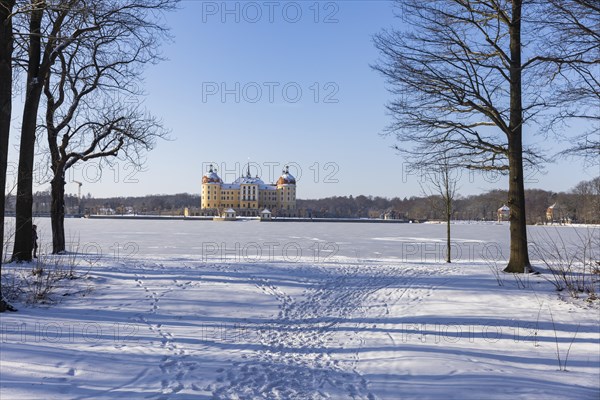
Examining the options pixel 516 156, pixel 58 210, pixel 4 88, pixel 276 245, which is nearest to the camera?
pixel 4 88

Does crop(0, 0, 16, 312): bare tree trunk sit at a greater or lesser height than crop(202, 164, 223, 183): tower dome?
lesser

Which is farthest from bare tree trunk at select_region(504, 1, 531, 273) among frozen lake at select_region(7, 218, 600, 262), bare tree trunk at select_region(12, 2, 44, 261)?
bare tree trunk at select_region(12, 2, 44, 261)

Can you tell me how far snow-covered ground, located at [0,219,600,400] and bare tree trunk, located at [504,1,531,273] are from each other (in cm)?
110

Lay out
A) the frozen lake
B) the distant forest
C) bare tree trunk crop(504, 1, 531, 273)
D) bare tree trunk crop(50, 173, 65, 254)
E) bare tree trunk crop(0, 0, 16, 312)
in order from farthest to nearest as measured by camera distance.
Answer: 1. the distant forest
2. the frozen lake
3. bare tree trunk crop(50, 173, 65, 254)
4. bare tree trunk crop(504, 1, 531, 273)
5. bare tree trunk crop(0, 0, 16, 312)

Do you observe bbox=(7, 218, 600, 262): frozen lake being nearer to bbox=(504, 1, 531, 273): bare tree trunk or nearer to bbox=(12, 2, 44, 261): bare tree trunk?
bbox=(12, 2, 44, 261): bare tree trunk

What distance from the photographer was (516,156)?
12.3m

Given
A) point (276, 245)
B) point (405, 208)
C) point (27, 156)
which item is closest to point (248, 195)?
point (405, 208)

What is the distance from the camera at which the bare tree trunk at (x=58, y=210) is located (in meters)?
16.0

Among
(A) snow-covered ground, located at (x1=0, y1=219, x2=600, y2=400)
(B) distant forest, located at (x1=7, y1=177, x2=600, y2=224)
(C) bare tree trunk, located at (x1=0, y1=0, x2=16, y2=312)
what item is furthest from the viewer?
(B) distant forest, located at (x1=7, y1=177, x2=600, y2=224)

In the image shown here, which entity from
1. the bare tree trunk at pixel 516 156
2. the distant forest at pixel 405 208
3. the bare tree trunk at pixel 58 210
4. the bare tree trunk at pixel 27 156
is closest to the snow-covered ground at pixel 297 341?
the bare tree trunk at pixel 516 156

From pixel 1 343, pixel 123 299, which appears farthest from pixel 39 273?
pixel 1 343

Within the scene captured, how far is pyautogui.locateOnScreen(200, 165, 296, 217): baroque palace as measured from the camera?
13275 centimetres

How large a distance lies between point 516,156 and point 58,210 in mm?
16009

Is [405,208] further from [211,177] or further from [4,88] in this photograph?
[4,88]
